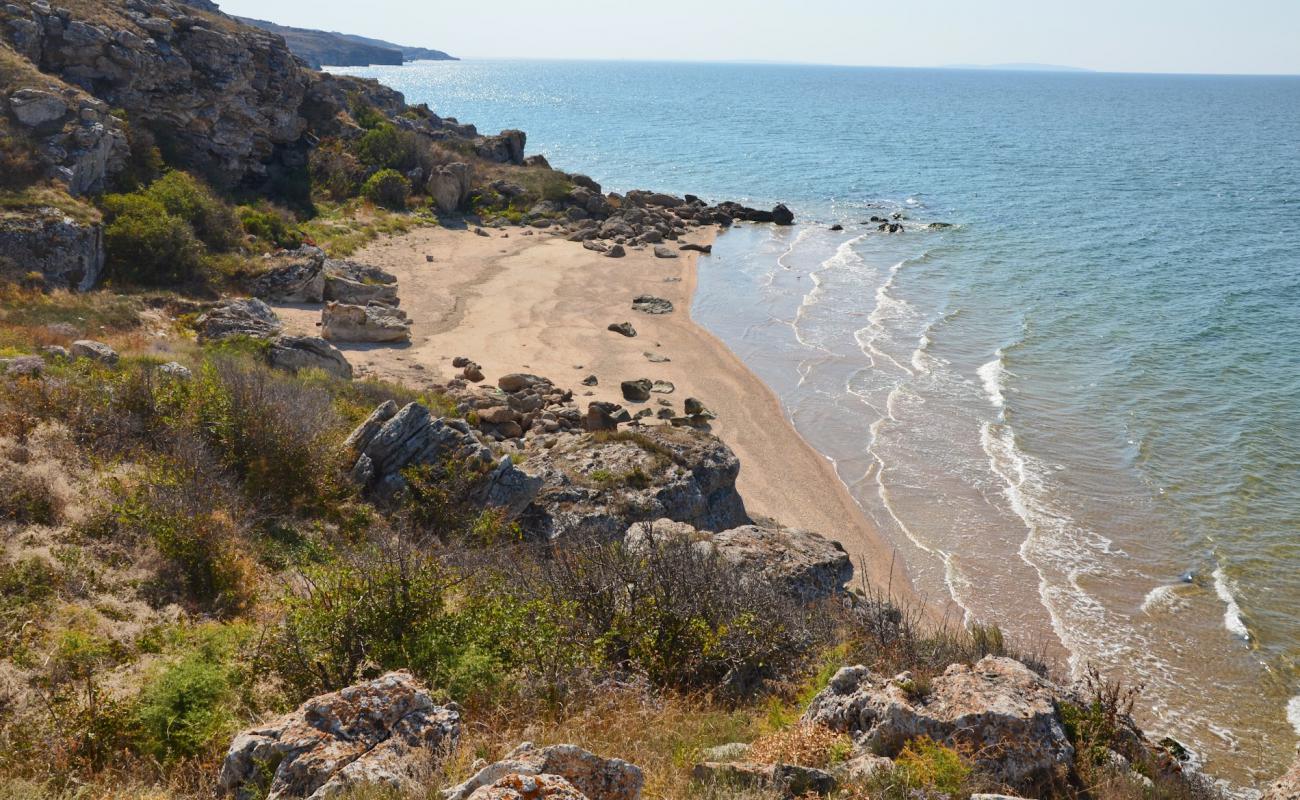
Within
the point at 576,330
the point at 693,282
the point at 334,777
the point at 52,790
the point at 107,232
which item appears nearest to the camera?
the point at 334,777

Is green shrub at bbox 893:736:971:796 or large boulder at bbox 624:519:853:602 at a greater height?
green shrub at bbox 893:736:971:796

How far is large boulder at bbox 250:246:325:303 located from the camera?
95.7 ft

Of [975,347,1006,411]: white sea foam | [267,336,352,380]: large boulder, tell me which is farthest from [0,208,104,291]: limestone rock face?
[975,347,1006,411]: white sea foam

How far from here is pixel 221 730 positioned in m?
7.00

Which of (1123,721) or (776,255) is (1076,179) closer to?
(776,255)

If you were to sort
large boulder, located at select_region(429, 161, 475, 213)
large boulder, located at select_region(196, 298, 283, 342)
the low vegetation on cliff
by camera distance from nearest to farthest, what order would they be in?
the low vegetation on cliff
large boulder, located at select_region(196, 298, 283, 342)
large boulder, located at select_region(429, 161, 475, 213)

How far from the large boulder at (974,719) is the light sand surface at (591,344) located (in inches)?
337

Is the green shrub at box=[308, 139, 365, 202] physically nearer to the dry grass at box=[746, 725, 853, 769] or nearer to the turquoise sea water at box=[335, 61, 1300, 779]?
the turquoise sea water at box=[335, 61, 1300, 779]

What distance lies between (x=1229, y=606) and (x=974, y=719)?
1279cm

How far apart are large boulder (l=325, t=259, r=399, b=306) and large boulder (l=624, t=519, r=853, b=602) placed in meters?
20.4

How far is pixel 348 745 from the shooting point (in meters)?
5.93

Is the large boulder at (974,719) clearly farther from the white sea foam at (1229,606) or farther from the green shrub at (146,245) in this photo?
the green shrub at (146,245)

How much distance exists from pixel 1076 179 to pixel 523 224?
48307mm

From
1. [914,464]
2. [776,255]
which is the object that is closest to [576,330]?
[914,464]
